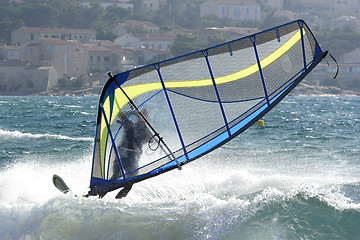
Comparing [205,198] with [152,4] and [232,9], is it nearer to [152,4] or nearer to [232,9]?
[232,9]

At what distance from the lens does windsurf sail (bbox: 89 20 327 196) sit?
8.76m

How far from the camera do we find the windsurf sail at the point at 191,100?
8.76 metres

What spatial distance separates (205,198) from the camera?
8.34 metres

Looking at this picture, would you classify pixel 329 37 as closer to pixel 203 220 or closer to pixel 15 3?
pixel 15 3

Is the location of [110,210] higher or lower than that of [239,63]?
lower

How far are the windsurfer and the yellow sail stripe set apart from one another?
243 millimetres

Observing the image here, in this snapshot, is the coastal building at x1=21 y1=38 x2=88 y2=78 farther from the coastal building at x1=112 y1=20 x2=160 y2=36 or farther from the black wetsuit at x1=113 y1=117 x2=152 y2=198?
the black wetsuit at x1=113 y1=117 x2=152 y2=198

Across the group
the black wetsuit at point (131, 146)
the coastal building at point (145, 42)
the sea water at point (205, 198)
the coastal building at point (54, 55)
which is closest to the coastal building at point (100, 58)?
the coastal building at point (54, 55)

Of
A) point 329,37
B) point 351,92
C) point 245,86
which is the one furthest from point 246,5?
point 245,86

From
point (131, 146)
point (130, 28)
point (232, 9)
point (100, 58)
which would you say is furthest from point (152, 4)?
point (131, 146)

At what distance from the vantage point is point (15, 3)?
11975cm

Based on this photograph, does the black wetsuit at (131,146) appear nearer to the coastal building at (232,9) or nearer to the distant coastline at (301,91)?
the distant coastline at (301,91)

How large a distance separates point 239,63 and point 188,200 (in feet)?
6.76

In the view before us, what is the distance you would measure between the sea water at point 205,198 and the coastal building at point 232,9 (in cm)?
12019
